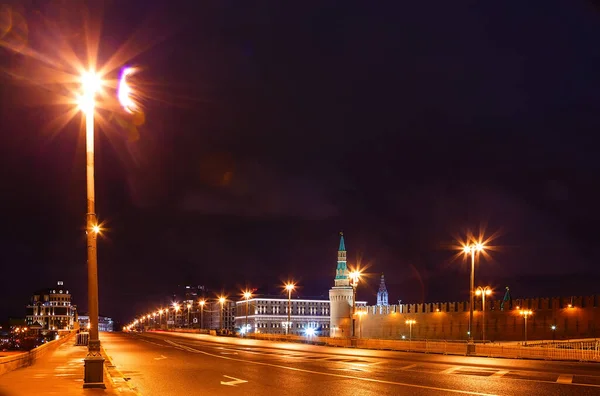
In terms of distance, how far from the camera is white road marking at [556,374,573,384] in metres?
17.4

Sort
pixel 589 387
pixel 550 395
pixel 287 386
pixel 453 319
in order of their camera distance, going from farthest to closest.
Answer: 1. pixel 453 319
2. pixel 287 386
3. pixel 589 387
4. pixel 550 395

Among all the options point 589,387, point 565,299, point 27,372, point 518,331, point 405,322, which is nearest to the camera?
point 589,387

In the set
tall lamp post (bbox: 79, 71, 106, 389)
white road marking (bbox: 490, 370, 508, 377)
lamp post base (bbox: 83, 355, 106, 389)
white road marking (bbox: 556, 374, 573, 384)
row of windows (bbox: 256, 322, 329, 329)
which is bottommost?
row of windows (bbox: 256, 322, 329, 329)

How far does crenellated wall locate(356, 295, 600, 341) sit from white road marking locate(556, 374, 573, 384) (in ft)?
169

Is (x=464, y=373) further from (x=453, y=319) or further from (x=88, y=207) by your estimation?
(x=453, y=319)

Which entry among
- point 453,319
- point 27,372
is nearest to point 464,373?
point 27,372

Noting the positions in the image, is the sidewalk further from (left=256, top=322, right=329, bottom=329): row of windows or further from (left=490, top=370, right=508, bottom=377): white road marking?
(left=256, top=322, right=329, bottom=329): row of windows

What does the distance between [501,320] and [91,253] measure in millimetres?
→ 74712

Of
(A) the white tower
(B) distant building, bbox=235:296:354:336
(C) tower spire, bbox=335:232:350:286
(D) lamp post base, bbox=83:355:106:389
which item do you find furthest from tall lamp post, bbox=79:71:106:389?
(B) distant building, bbox=235:296:354:336

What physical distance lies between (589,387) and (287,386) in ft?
27.6

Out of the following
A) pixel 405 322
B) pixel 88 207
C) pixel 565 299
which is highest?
pixel 88 207

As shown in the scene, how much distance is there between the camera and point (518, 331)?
7638 centimetres

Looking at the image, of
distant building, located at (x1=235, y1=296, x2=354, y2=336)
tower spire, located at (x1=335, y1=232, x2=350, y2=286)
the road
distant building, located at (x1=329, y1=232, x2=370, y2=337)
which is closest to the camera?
the road

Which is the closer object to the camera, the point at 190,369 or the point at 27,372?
the point at 27,372
